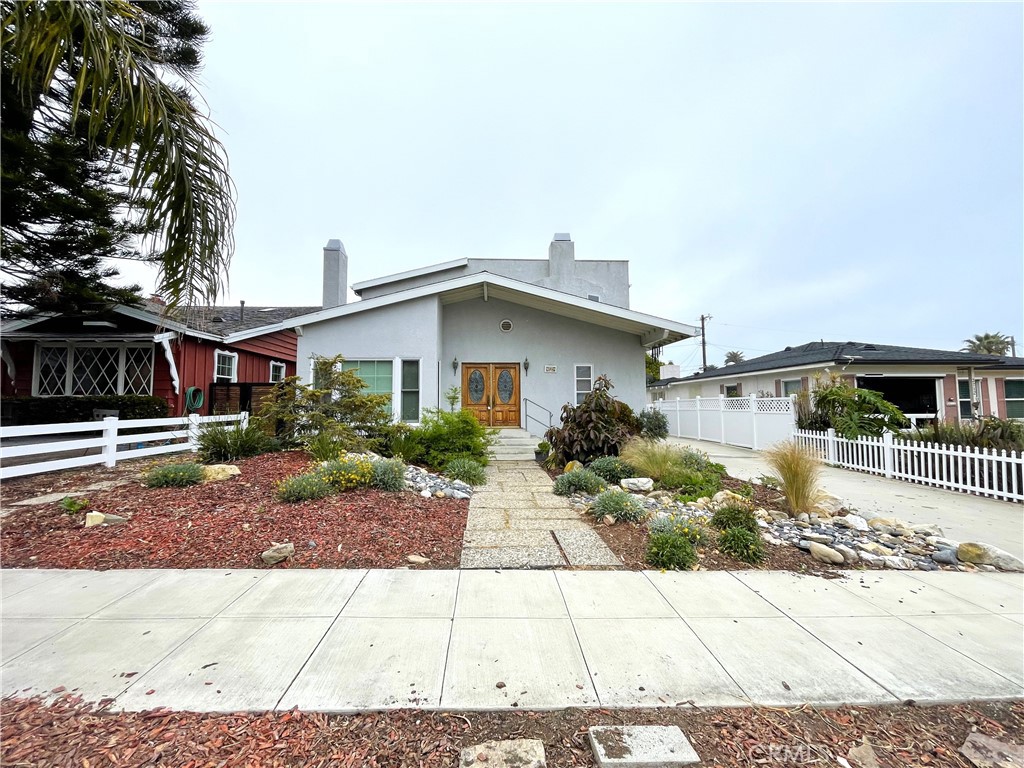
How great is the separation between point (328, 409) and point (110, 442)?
11.9 ft

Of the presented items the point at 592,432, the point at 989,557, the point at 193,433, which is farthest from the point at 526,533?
the point at 193,433

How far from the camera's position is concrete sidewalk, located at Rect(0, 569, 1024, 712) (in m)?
2.16

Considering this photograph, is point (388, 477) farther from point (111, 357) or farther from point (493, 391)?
point (111, 357)

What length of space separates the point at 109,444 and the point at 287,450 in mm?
2766

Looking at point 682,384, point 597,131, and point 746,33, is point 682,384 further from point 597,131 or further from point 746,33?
point 746,33

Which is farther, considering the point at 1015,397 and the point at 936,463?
the point at 1015,397

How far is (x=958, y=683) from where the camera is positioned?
2307mm

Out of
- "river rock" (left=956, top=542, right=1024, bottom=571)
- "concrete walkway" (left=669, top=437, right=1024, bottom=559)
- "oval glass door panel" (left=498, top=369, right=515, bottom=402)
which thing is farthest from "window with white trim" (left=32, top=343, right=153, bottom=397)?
"river rock" (left=956, top=542, right=1024, bottom=571)

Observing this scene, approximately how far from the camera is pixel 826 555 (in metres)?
3.99

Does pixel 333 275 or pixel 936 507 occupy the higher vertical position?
pixel 333 275

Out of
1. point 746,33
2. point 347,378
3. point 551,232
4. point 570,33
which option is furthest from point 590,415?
point 551,232

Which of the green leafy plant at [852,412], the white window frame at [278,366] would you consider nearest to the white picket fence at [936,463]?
the green leafy plant at [852,412]

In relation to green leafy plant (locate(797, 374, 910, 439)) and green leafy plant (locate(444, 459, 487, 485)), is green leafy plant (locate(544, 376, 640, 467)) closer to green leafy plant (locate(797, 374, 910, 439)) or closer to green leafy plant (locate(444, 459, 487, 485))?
green leafy plant (locate(444, 459, 487, 485))

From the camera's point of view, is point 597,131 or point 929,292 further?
point 929,292
